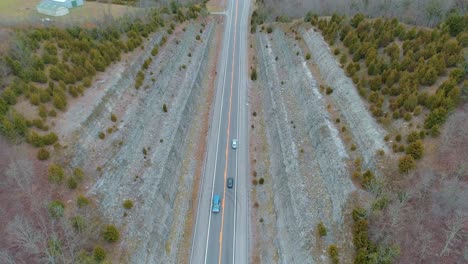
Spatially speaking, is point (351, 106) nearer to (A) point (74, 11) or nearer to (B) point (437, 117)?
(B) point (437, 117)

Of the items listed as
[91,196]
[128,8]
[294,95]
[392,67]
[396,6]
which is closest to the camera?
[91,196]

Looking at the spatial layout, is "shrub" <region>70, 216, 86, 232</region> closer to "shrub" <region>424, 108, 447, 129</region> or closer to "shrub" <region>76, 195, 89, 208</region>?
"shrub" <region>76, 195, 89, 208</region>

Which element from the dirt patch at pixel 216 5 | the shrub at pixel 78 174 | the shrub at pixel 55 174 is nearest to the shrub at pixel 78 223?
the shrub at pixel 55 174

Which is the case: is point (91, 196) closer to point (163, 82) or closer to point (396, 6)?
point (163, 82)

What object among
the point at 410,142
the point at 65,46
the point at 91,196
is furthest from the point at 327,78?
the point at 65,46

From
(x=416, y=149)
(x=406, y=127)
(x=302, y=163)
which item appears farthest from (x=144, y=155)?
(x=406, y=127)

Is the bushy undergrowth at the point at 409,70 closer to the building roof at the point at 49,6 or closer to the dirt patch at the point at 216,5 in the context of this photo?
the dirt patch at the point at 216,5

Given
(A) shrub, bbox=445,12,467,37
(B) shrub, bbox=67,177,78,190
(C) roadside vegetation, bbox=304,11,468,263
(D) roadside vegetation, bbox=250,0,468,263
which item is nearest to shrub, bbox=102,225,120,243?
(B) shrub, bbox=67,177,78,190
